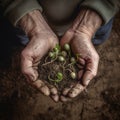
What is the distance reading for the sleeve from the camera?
185 cm

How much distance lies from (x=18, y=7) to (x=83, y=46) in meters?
0.47

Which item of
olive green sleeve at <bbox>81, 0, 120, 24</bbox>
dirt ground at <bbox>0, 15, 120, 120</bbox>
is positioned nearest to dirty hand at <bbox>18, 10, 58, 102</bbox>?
olive green sleeve at <bbox>81, 0, 120, 24</bbox>

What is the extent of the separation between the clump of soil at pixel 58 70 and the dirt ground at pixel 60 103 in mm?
566

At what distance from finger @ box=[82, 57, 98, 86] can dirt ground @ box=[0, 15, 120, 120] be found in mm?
627

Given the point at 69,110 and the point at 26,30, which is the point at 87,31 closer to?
the point at 26,30

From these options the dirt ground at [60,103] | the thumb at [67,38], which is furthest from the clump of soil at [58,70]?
the dirt ground at [60,103]

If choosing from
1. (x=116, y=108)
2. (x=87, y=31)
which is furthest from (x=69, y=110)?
(x=87, y=31)

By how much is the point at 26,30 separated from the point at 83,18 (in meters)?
0.38

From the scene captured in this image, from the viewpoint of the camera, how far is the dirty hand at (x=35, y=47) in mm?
1699

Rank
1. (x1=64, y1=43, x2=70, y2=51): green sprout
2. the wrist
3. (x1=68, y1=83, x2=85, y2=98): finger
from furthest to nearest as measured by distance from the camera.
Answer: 1. the wrist
2. (x1=64, y1=43, x2=70, y2=51): green sprout
3. (x1=68, y1=83, x2=85, y2=98): finger

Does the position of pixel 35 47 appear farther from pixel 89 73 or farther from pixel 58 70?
pixel 89 73

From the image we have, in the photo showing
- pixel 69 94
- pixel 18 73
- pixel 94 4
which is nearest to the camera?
pixel 69 94

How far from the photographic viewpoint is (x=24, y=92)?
2.34 meters

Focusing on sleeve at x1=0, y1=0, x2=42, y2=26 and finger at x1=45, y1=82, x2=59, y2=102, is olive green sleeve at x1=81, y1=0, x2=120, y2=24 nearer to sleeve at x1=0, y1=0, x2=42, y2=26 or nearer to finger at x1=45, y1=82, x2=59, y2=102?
sleeve at x1=0, y1=0, x2=42, y2=26
